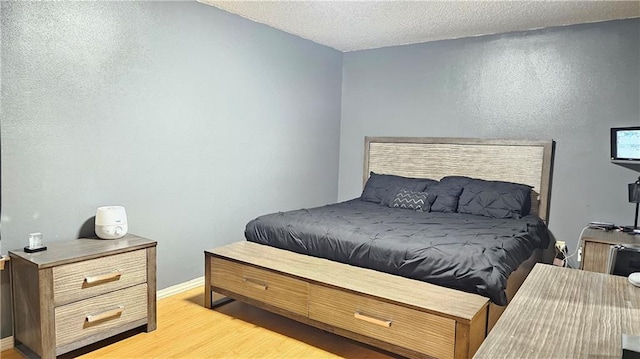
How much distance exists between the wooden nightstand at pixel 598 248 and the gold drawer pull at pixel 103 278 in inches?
121

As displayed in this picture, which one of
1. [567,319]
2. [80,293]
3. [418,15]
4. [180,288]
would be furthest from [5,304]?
[418,15]

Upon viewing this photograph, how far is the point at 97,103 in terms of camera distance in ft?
8.70

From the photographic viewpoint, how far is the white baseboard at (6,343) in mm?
2316

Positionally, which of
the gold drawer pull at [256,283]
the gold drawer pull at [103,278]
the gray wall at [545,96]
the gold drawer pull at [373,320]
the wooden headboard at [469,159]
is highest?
the gray wall at [545,96]

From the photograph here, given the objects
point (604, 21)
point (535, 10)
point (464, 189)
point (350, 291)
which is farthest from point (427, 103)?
point (350, 291)

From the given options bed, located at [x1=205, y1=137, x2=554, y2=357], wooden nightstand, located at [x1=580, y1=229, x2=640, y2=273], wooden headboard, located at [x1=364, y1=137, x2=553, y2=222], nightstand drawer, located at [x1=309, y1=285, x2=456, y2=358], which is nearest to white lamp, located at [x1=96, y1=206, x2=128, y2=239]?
bed, located at [x1=205, y1=137, x2=554, y2=357]

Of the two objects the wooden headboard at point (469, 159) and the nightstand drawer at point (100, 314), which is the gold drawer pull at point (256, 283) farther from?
the wooden headboard at point (469, 159)

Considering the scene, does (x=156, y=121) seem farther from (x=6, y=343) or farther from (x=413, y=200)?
(x=413, y=200)

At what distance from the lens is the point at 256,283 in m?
2.71

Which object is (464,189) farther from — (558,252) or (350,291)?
(350,291)

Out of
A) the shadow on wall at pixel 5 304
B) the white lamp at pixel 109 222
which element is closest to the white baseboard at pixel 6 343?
the shadow on wall at pixel 5 304

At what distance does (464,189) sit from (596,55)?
150 centimetres

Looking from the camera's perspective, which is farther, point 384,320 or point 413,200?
point 413,200

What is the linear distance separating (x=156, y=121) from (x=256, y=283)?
136 cm
